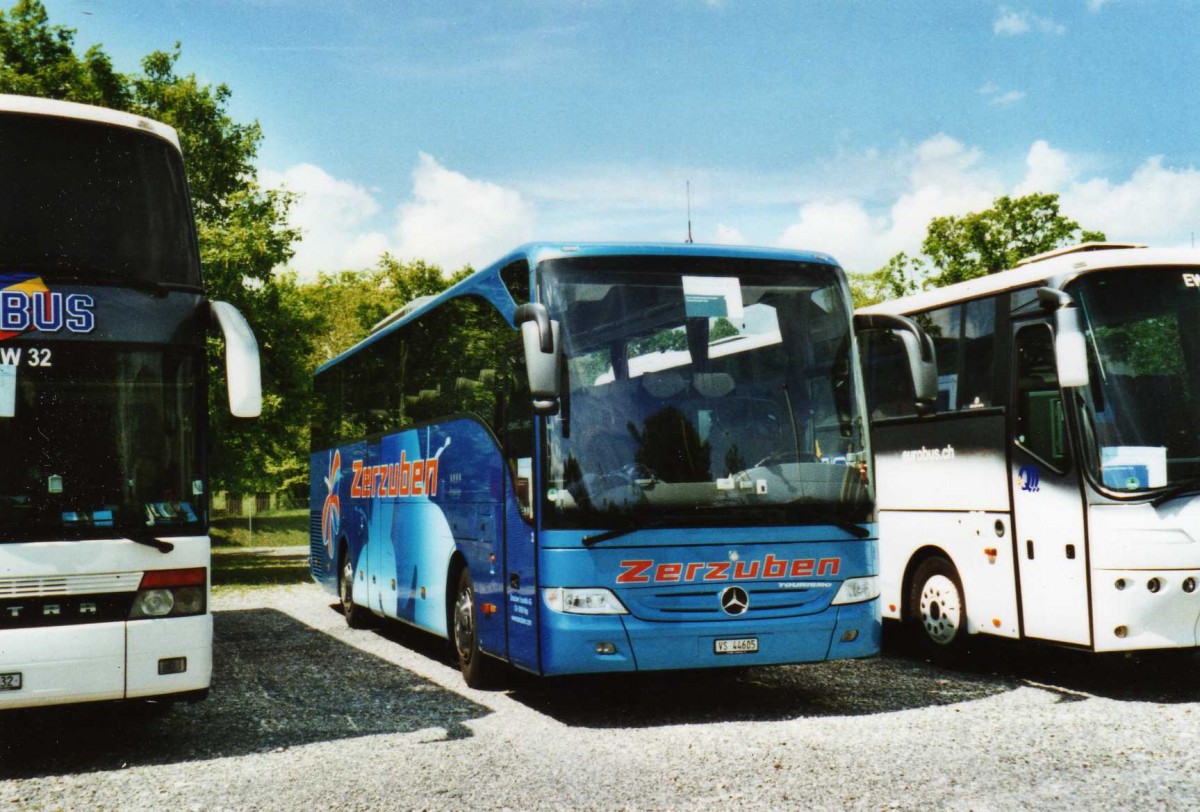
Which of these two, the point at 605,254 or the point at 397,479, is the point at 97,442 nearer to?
the point at 605,254

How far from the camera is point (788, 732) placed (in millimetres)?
8195

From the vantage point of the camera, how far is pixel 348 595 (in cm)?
1585

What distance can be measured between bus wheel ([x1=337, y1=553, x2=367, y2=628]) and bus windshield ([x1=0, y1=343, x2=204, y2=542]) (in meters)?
8.10

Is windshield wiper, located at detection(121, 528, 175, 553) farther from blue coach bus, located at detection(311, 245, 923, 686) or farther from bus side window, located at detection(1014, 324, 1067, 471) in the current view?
bus side window, located at detection(1014, 324, 1067, 471)

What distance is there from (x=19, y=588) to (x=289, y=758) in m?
1.90

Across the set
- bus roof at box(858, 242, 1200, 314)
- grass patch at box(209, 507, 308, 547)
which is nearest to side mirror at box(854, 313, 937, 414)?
bus roof at box(858, 242, 1200, 314)

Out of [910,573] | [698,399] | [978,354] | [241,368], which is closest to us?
[241,368]

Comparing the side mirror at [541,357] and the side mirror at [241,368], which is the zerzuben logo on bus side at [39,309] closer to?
the side mirror at [241,368]

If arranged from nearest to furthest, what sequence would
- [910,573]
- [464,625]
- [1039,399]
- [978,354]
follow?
[1039,399] → [464,625] → [978,354] → [910,573]

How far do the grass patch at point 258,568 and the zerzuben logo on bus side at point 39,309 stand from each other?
1761cm

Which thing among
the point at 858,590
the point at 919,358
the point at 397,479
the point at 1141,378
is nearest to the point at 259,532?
the point at 397,479

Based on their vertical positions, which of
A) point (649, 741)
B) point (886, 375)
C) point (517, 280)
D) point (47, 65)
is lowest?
point (649, 741)

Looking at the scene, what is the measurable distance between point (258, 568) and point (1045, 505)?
2622 centimetres

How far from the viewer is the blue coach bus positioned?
8438 millimetres
